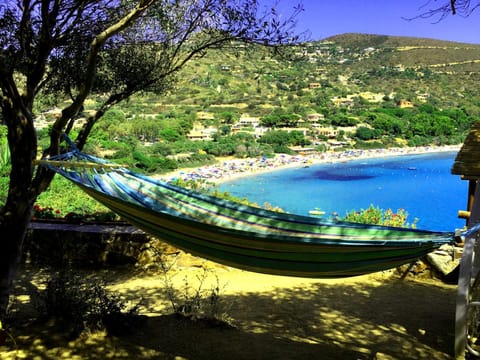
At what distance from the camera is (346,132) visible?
113 feet

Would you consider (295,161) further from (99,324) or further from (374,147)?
(99,324)

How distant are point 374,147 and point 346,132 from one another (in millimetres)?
2883

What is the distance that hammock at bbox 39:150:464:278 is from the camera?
5.79 feet

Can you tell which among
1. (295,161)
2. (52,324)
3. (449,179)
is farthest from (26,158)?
(295,161)

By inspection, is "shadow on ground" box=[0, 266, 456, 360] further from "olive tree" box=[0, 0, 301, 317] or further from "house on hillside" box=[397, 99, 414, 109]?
"house on hillside" box=[397, 99, 414, 109]

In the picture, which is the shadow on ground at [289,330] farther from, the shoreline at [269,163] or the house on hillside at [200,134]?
the house on hillside at [200,134]

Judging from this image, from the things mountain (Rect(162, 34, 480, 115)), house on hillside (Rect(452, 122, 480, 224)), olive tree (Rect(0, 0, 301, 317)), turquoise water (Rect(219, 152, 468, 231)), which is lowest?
turquoise water (Rect(219, 152, 468, 231))

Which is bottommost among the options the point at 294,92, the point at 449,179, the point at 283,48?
the point at 449,179

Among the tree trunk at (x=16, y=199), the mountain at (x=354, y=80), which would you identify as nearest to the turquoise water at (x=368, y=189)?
the mountain at (x=354, y=80)

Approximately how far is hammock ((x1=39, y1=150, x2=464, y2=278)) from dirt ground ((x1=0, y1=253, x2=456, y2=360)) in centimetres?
56

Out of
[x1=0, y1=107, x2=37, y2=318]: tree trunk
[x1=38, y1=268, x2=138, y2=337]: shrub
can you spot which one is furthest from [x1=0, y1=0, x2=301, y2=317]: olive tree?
[x1=38, y1=268, x2=138, y2=337]: shrub

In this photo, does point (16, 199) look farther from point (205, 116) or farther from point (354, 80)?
point (354, 80)

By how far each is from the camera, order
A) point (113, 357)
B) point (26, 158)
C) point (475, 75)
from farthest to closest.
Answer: point (475, 75)
point (26, 158)
point (113, 357)

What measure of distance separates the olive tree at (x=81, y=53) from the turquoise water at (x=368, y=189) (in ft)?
40.1
